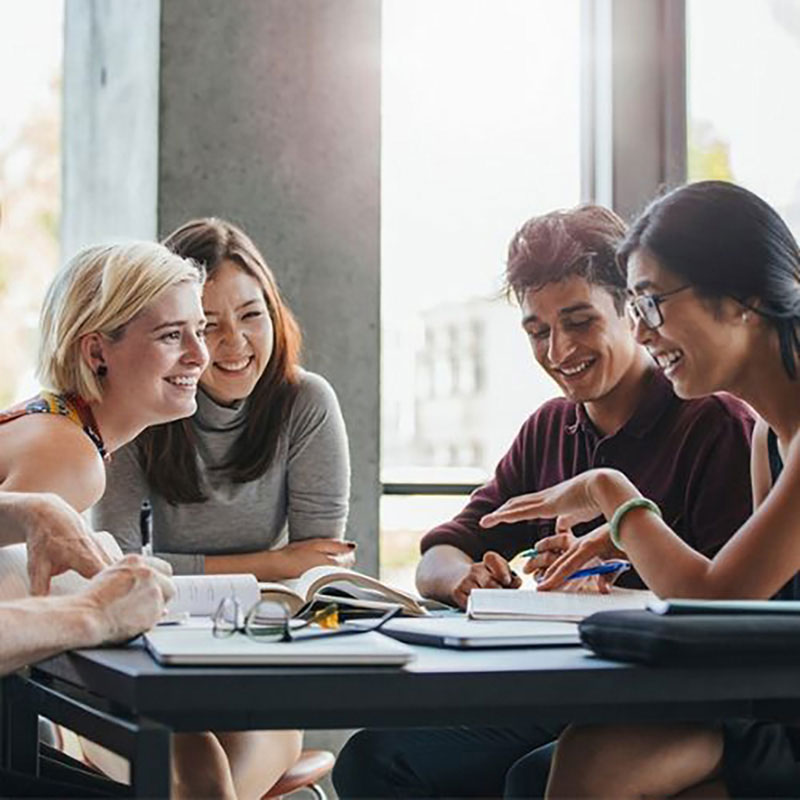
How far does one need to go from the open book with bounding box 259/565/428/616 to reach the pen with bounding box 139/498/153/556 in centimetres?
91

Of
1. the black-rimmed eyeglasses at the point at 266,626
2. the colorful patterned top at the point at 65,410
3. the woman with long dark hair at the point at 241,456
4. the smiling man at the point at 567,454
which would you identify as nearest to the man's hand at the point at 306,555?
the woman with long dark hair at the point at 241,456

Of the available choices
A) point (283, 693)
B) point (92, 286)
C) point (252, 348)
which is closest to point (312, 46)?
point (252, 348)

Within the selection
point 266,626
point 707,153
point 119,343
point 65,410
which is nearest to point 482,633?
point 266,626

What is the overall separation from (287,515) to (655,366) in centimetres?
92

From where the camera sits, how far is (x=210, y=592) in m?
2.18

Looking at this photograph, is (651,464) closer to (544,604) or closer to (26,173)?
(544,604)

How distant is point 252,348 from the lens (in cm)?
322

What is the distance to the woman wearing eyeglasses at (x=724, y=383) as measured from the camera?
1788mm

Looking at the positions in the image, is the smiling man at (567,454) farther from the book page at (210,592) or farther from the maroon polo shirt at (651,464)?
the book page at (210,592)

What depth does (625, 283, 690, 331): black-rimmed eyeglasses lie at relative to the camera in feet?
7.44

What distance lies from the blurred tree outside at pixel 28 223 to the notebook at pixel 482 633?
2.88 metres

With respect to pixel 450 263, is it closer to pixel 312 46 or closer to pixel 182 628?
pixel 312 46

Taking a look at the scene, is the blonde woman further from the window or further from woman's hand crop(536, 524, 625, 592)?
the window

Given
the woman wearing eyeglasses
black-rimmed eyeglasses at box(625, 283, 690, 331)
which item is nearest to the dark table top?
the woman wearing eyeglasses
